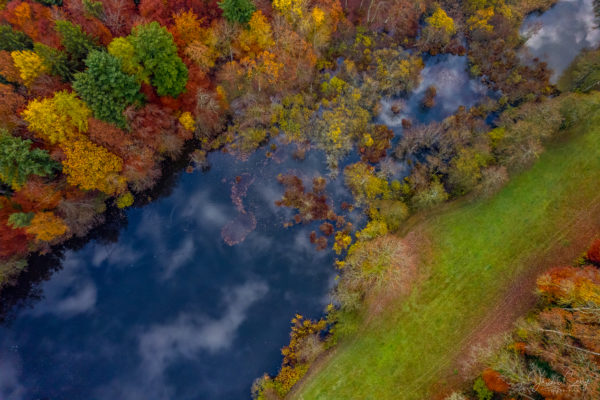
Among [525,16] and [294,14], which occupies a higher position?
[294,14]

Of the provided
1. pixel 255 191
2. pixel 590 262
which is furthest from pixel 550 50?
pixel 255 191

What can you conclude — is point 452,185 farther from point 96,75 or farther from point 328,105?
point 96,75

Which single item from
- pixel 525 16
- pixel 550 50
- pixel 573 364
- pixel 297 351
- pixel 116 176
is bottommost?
pixel 573 364

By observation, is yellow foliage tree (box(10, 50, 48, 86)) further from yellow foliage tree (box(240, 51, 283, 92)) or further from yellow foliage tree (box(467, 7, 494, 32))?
yellow foliage tree (box(467, 7, 494, 32))

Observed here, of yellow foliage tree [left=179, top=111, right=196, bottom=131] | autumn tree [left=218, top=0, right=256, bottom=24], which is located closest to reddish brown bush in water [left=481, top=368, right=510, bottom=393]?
yellow foliage tree [left=179, top=111, right=196, bottom=131]

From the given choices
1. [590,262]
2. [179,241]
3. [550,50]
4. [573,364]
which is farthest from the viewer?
[550,50]

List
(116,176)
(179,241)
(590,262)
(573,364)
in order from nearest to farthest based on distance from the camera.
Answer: (573,364), (590,262), (116,176), (179,241)

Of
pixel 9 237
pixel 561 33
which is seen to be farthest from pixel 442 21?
pixel 9 237
